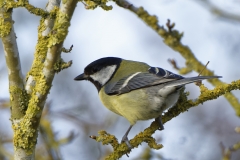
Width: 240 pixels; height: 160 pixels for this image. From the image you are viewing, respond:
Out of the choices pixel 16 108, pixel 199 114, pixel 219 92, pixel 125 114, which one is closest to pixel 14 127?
pixel 16 108

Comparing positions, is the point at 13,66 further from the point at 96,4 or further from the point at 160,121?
the point at 160,121

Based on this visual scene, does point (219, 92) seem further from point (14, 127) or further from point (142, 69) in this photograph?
point (14, 127)

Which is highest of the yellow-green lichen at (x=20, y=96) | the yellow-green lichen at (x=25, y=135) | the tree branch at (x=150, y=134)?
the tree branch at (x=150, y=134)

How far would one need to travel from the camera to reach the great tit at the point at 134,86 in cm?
282

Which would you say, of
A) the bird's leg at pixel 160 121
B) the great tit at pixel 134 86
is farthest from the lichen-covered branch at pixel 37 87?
the bird's leg at pixel 160 121

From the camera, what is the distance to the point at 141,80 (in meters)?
3.08

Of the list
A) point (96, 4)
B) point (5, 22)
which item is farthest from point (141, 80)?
point (5, 22)

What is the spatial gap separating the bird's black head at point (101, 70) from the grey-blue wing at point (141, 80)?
23 centimetres

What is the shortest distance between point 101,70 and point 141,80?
578 mm

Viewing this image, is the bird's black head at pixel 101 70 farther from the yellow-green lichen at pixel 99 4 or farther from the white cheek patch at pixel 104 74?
the yellow-green lichen at pixel 99 4

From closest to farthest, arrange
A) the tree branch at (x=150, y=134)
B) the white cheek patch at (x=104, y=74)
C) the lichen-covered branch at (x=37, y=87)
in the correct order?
the lichen-covered branch at (x=37, y=87), the tree branch at (x=150, y=134), the white cheek patch at (x=104, y=74)

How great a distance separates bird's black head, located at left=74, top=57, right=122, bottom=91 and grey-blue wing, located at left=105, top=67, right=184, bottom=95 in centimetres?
23

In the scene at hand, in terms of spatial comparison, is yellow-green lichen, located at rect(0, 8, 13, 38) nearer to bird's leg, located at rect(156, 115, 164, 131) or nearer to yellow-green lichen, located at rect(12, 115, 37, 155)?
yellow-green lichen, located at rect(12, 115, 37, 155)

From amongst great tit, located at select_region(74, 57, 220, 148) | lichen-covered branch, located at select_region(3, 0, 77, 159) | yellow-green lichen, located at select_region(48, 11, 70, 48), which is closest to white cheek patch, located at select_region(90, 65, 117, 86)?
great tit, located at select_region(74, 57, 220, 148)
